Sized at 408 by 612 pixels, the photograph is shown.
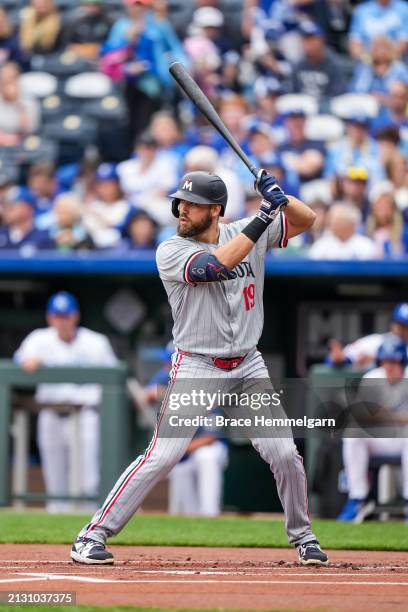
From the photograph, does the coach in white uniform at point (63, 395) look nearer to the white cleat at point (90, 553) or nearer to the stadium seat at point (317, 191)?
the stadium seat at point (317, 191)

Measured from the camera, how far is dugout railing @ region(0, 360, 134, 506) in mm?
9555

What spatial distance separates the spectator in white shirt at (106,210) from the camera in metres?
11.1

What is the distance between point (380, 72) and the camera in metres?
12.5

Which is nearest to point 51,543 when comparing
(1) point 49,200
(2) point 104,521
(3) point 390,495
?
(2) point 104,521

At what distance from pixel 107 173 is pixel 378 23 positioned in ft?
11.3

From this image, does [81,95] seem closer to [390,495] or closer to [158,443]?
[390,495]

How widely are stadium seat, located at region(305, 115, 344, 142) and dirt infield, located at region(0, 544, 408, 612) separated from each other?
6239mm

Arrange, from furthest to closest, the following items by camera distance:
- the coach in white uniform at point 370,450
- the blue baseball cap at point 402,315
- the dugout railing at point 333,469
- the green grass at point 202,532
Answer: the blue baseball cap at point 402,315 → the dugout railing at point 333,469 → the coach in white uniform at point 370,450 → the green grass at point 202,532

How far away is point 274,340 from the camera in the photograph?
10.8m

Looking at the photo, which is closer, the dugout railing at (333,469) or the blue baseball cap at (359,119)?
the dugout railing at (333,469)

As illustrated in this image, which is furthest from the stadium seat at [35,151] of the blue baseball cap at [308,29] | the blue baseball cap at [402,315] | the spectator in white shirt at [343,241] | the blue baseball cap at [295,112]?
the blue baseball cap at [402,315]

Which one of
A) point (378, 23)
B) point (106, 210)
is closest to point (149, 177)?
point (106, 210)

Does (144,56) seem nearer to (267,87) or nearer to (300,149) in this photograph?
(267,87)

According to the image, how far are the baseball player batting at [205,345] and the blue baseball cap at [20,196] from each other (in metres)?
6.17
